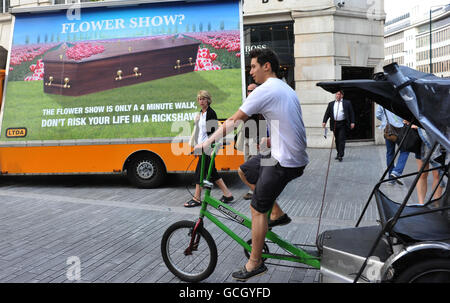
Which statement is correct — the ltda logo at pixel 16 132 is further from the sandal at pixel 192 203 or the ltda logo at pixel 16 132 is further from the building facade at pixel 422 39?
the building facade at pixel 422 39

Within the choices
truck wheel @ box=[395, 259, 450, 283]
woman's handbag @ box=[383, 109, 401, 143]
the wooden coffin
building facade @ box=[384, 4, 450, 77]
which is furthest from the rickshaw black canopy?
building facade @ box=[384, 4, 450, 77]

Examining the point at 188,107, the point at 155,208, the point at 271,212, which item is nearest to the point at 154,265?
the point at 271,212

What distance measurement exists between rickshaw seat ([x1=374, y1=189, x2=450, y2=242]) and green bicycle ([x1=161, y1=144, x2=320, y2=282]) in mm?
754

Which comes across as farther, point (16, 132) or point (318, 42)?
point (318, 42)

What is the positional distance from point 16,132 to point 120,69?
8.37ft

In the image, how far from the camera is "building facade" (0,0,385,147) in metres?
15.9

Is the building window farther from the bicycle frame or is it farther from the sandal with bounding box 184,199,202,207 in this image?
the bicycle frame

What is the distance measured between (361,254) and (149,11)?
6.78m

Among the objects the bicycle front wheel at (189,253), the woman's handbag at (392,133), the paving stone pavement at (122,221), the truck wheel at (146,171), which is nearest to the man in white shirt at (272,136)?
the bicycle front wheel at (189,253)

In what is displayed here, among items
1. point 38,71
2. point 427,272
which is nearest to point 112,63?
point 38,71

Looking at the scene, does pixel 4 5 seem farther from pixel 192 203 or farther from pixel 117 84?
pixel 192 203

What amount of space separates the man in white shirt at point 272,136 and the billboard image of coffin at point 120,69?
4.48 m

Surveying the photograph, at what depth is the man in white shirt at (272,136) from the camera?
337 cm

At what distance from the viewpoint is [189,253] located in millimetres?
3824
